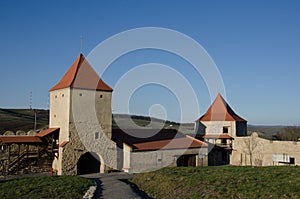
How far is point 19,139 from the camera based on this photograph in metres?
22.9

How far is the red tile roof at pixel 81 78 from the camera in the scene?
24406mm

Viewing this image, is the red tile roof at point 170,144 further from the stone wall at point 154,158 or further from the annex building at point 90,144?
the stone wall at point 154,158

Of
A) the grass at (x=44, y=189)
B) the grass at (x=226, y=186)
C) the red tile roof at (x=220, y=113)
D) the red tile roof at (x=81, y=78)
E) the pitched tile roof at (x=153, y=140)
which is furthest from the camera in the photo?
the red tile roof at (x=220, y=113)

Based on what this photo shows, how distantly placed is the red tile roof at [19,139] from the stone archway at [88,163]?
13.5ft

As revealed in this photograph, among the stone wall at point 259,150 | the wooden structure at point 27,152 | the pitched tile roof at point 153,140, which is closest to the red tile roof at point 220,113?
the stone wall at point 259,150

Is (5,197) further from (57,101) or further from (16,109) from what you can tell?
(16,109)

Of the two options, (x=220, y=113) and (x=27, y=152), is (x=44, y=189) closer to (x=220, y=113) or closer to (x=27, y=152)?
(x=27, y=152)

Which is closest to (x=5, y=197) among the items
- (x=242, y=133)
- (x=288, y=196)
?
(x=288, y=196)

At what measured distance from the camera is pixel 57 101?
2553 cm

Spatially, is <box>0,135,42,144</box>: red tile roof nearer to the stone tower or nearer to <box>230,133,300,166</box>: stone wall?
the stone tower

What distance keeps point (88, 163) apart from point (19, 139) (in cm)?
654

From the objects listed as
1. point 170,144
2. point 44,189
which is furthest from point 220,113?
point 44,189

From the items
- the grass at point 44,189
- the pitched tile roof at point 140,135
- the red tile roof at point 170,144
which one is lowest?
the grass at point 44,189

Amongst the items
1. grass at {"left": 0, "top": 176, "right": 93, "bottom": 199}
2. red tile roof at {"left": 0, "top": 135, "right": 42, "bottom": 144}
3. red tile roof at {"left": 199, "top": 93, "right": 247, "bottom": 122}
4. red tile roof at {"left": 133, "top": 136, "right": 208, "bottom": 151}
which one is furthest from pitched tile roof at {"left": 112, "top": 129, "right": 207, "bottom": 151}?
grass at {"left": 0, "top": 176, "right": 93, "bottom": 199}
